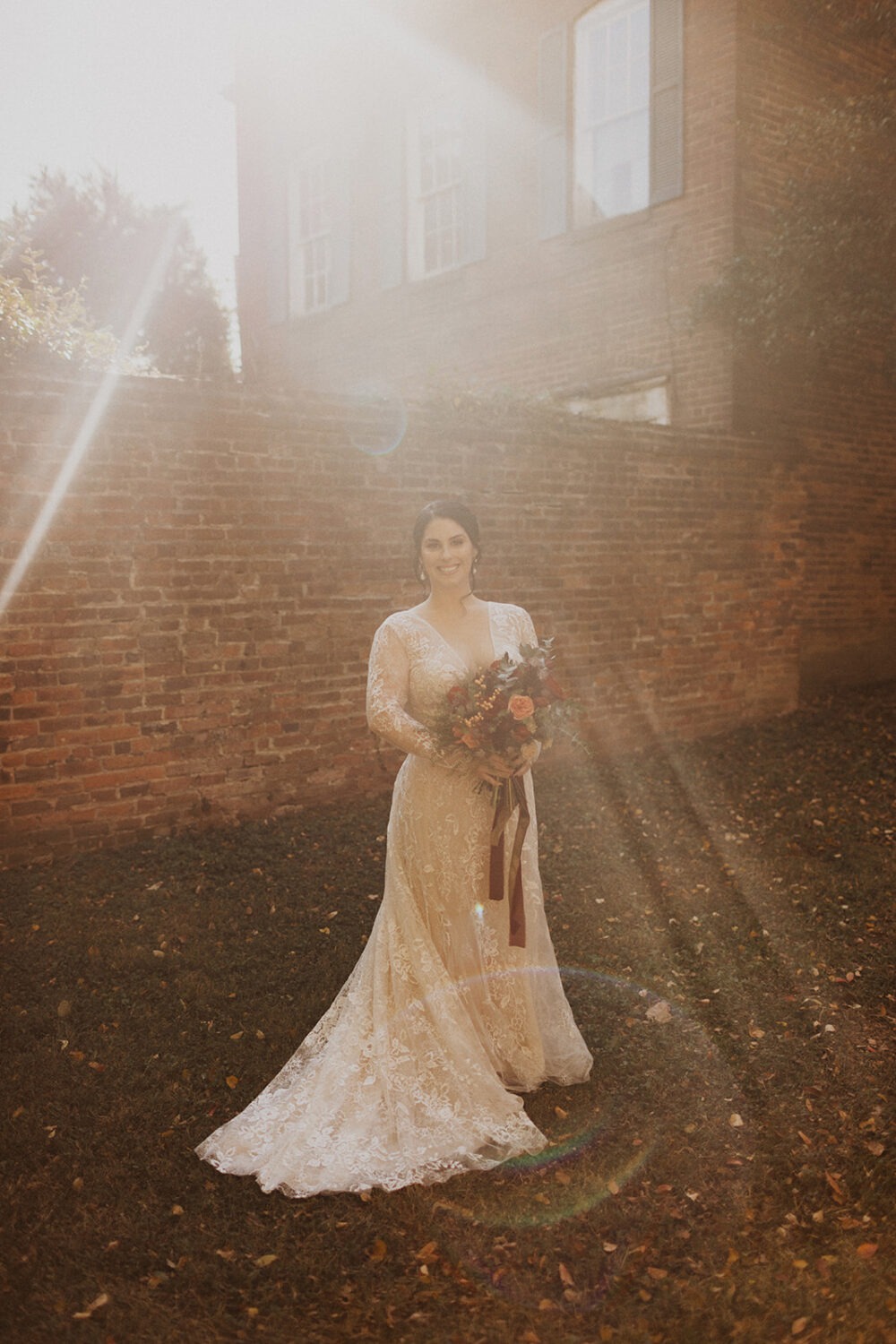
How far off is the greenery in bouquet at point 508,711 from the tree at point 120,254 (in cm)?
1849

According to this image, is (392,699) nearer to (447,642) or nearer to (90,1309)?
(447,642)

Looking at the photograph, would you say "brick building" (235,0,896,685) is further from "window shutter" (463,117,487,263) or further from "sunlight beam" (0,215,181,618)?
"sunlight beam" (0,215,181,618)

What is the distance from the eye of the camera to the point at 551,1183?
10.6ft

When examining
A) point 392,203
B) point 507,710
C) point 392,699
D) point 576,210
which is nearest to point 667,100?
point 576,210

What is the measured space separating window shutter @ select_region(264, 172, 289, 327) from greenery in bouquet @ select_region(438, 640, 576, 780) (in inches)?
505

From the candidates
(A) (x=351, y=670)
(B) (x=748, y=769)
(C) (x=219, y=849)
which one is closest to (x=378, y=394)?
(A) (x=351, y=670)

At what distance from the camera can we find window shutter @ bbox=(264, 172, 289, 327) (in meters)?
14.8

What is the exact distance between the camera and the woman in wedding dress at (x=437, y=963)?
11.3ft

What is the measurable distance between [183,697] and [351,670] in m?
1.23

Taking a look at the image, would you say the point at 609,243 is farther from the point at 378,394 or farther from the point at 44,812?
the point at 44,812

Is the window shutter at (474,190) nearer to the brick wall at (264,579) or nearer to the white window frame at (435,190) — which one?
the white window frame at (435,190)

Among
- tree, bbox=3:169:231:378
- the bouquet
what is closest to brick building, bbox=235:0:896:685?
the bouquet

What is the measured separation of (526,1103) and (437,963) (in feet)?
2.03

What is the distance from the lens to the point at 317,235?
14453mm
